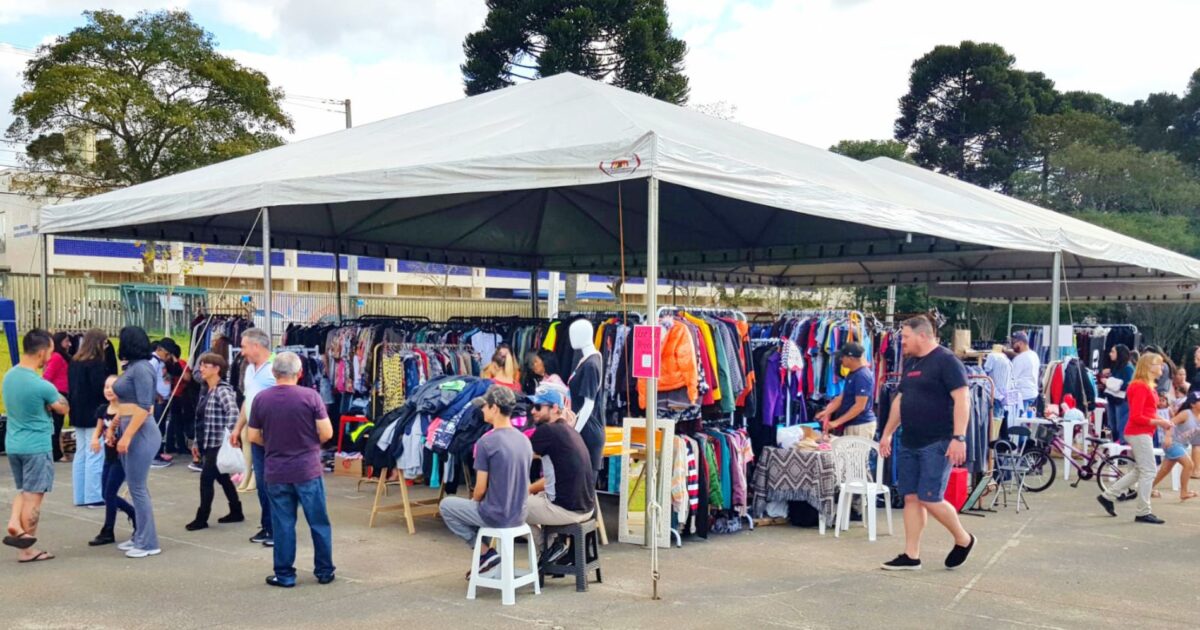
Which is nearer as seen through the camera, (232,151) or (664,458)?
(664,458)

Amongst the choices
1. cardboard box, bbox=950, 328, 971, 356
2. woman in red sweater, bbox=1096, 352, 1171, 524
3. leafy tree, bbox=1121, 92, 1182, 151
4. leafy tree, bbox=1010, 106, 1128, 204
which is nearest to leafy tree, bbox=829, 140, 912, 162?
leafy tree, bbox=1010, 106, 1128, 204

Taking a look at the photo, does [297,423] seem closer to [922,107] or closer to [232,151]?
[232,151]

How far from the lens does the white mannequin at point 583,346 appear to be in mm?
6891

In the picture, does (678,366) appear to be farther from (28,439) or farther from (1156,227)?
(1156,227)

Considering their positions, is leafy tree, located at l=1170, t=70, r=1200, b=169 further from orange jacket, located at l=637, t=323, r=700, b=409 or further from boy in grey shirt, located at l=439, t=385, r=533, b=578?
boy in grey shirt, located at l=439, t=385, r=533, b=578

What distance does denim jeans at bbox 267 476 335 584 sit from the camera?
573cm

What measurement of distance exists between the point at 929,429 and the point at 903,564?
98cm

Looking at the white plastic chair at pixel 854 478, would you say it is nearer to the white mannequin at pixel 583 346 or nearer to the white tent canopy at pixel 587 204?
the white tent canopy at pixel 587 204

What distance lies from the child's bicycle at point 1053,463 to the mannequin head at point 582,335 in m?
4.85

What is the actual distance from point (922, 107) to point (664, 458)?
38.7 meters

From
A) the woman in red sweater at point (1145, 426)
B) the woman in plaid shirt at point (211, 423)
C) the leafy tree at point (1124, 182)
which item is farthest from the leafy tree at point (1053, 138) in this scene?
the woman in plaid shirt at point (211, 423)

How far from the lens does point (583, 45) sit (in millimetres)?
27469

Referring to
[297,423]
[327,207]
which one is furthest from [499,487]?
[327,207]

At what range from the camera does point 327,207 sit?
42.8ft
